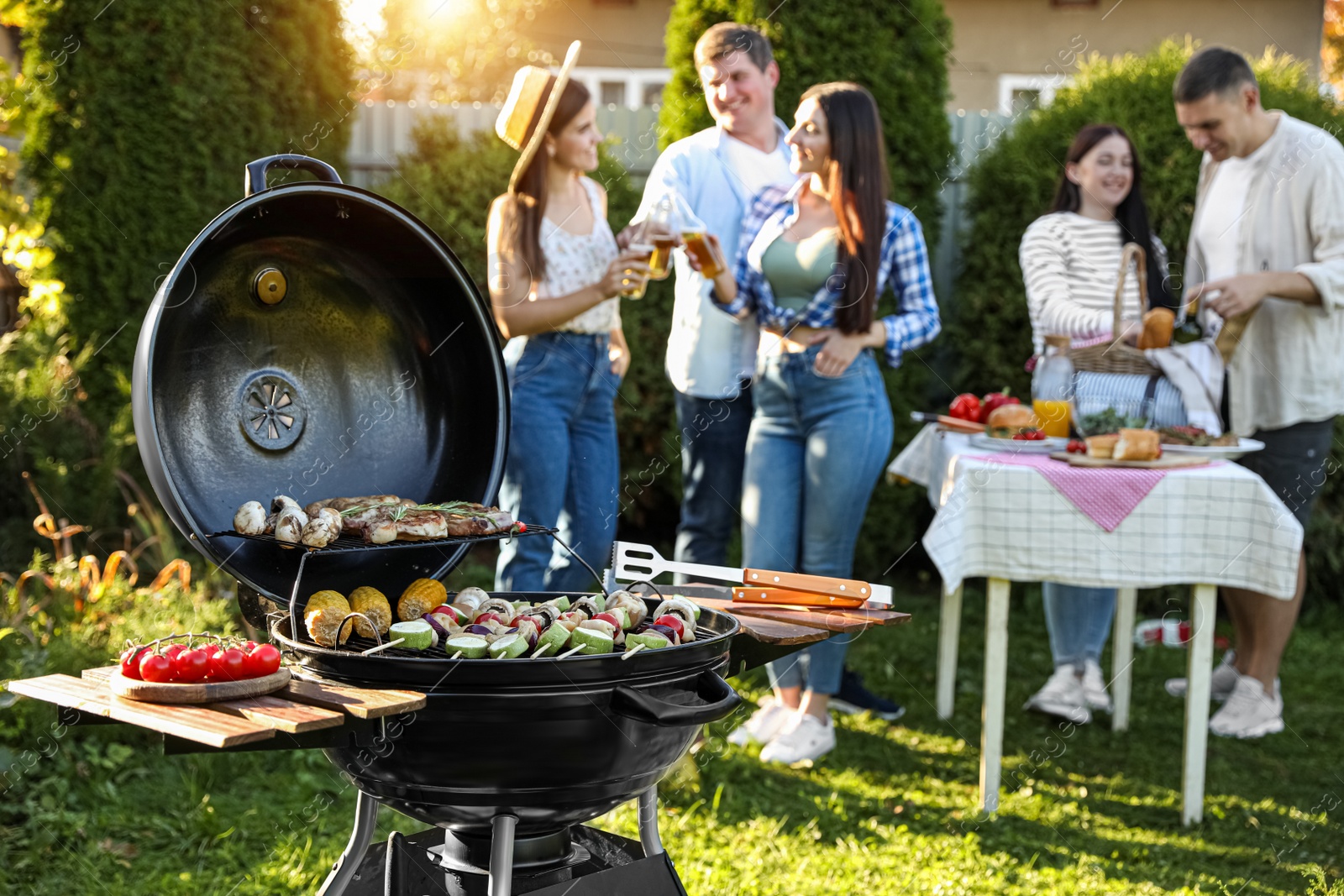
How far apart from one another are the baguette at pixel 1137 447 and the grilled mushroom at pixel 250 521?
2666mm

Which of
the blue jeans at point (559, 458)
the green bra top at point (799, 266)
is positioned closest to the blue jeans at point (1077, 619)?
the green bra top at point (799, 266)

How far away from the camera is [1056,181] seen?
21.3ft

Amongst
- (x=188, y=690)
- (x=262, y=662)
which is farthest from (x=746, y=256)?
(x=188, y=690)

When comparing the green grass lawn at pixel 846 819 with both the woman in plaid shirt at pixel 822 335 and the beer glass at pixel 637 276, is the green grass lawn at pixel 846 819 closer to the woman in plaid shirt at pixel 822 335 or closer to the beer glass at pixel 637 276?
the woman in plaid shirt at pixel 822 335

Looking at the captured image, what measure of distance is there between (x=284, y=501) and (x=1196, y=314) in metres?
3.84

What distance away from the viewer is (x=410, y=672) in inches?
69.7

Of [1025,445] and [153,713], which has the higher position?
[1025,445]

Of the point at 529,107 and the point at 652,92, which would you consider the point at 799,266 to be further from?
the point at 652,92

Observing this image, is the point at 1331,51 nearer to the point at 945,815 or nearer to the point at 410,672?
the point at 945,815

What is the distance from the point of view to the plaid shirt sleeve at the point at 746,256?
418cm

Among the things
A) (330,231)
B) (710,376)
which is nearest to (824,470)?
(710,376)

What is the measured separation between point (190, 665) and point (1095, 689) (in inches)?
159

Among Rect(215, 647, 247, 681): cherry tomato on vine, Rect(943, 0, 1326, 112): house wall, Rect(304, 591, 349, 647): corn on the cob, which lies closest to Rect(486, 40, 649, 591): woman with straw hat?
Rect(304, 591, 349, 647): corn on the cob

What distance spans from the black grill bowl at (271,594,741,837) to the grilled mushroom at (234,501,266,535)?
0.17 metres
